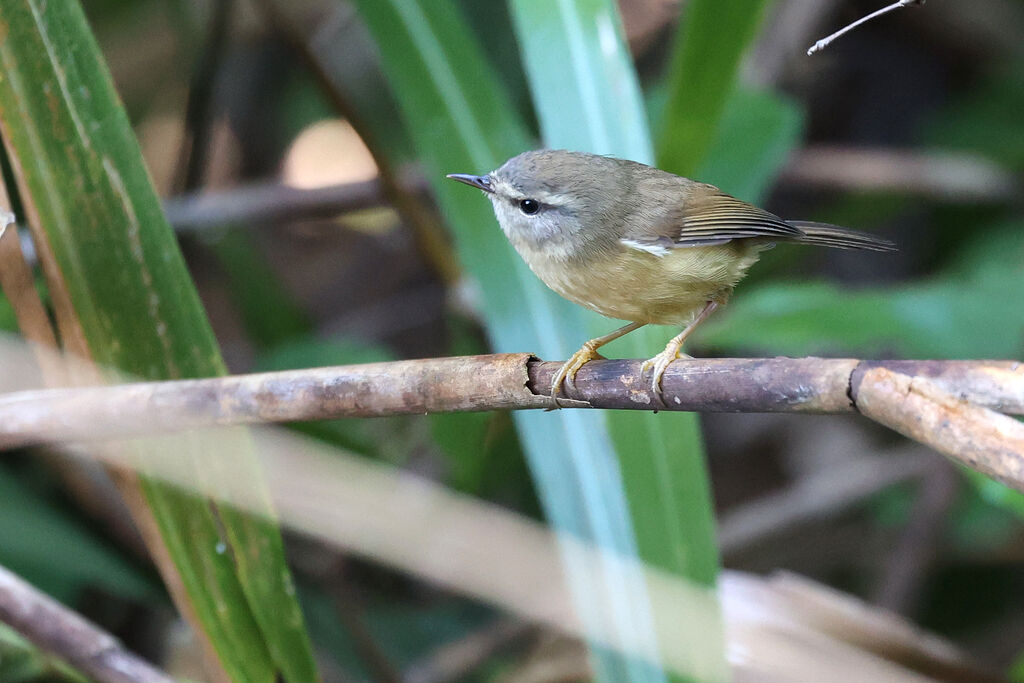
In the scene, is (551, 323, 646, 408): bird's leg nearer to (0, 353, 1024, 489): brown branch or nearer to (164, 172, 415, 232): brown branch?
(0, 353, 1024, 489): brown branch

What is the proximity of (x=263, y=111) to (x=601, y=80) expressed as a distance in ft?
10.3

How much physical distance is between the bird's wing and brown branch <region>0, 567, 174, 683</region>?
138 centimetres

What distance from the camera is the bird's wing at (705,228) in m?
2.26

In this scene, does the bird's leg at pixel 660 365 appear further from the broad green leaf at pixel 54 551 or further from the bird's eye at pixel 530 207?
the broad green leaf at pixel 54 551

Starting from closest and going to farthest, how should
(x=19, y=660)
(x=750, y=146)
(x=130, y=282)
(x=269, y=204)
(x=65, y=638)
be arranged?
(x=130, y=282), (x=65, y=638), (x=19, y=660), (x=750, y=146), (x=269, y=204)

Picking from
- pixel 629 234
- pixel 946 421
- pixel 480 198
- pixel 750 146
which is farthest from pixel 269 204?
pixel 946 421

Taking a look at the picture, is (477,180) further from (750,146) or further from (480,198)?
(750,146)

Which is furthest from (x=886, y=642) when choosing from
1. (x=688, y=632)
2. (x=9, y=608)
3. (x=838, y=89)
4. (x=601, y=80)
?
(x=838, y=89)

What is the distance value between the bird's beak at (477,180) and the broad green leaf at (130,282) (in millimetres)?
789

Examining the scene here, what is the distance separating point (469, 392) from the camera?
1.44 metres

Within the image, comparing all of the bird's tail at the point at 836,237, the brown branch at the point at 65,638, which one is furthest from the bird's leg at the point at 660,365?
the brown branch at the point at 65,638

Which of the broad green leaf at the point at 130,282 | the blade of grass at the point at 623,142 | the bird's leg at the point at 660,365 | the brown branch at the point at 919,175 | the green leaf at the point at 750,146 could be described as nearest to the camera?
the bird's leg at the point at 660,365

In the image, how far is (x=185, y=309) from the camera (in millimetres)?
1644

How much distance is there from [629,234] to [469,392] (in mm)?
958
